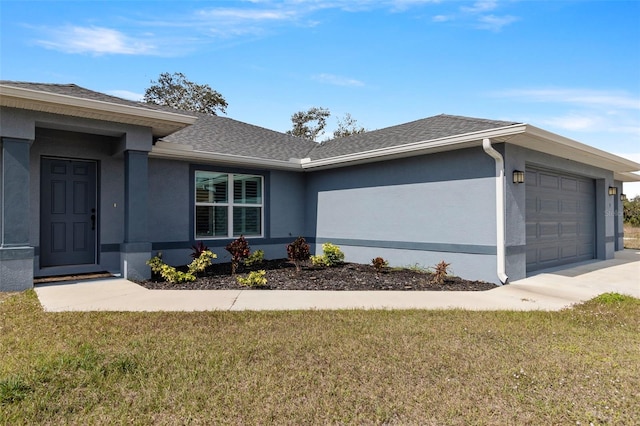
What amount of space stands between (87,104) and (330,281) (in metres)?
5.60

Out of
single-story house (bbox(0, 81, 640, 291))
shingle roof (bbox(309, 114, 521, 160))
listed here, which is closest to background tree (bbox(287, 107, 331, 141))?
shingle roof (bbox(309, 114, 521, 160))

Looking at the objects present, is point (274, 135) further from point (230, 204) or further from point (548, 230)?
point (548, 230)

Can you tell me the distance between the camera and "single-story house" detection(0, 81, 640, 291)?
668 centimetres

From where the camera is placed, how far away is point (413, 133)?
9320 millimetres

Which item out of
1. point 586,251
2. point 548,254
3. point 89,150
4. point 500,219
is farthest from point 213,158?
point 586,251

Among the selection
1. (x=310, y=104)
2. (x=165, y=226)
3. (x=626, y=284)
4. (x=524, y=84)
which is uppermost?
(x=310, y=104)

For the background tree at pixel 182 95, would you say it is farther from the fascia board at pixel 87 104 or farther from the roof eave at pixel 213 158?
the fascia board at pixel 87 104

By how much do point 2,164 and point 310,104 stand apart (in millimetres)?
28250

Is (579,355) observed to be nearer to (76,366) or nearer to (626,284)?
(76,366)

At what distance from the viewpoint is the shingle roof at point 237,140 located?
9.97 meters

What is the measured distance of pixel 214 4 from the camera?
24.4 feet

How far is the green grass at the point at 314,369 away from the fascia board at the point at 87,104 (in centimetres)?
342

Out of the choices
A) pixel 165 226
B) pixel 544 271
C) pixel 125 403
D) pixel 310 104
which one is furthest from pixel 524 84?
pixel 310 104

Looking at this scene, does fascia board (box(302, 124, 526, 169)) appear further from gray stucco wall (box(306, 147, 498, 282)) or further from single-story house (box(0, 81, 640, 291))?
gray stucco wall (box(306, 147, 498, 282))
